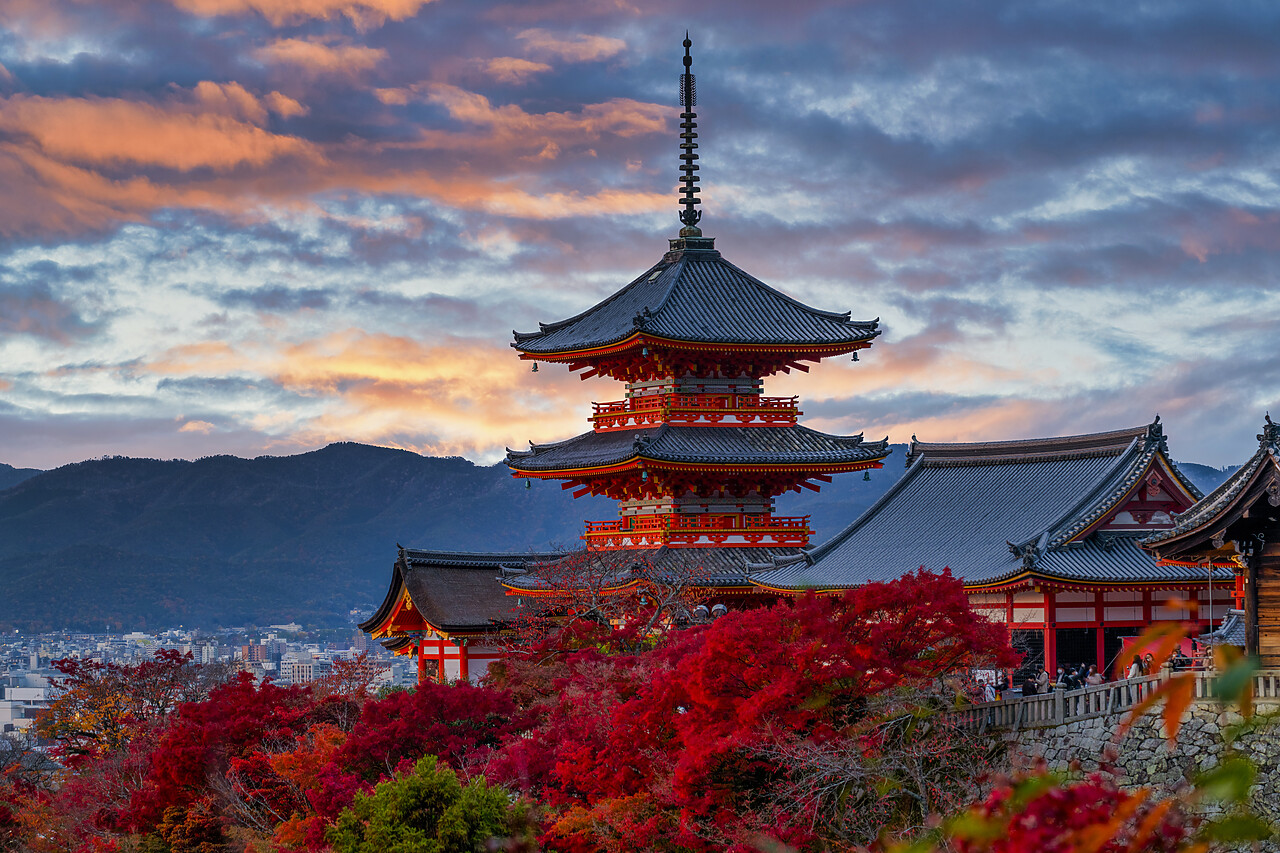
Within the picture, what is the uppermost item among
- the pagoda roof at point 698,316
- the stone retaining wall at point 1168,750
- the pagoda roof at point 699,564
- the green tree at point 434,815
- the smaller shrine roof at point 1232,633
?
the pagoda roof at point 698,316

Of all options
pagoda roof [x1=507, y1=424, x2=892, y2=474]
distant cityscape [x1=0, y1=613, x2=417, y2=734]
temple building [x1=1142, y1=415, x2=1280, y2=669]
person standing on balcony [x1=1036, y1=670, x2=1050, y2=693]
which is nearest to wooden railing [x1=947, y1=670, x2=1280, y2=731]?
temple building [x1=1142, y1=415, x2=1280, y2=669]

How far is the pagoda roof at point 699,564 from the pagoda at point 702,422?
1.54ft

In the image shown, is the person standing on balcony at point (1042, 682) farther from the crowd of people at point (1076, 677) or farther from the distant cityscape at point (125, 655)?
the distant cityscape at point (125, 655)

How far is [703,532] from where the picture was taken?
36.6 m

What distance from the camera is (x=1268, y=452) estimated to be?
754 inches

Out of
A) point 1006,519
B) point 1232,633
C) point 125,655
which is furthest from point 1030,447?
point 125,655

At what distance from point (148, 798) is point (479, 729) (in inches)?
279

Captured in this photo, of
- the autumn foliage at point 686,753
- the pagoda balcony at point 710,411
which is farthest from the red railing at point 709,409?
the autumn foliage at point 686,753

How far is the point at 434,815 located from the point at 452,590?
776 inches

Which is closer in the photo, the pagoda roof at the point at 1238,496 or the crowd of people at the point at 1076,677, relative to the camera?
the pagoda roof at the point at 1238,496

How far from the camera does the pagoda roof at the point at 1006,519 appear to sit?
27859mm

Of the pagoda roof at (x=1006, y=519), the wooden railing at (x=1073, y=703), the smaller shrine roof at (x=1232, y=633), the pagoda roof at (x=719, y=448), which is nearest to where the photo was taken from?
the wooden railing at (x=1073, y=703)

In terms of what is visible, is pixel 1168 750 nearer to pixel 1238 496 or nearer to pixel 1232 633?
pixel 1238 496

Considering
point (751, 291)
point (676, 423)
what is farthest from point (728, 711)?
point (751, 291)
